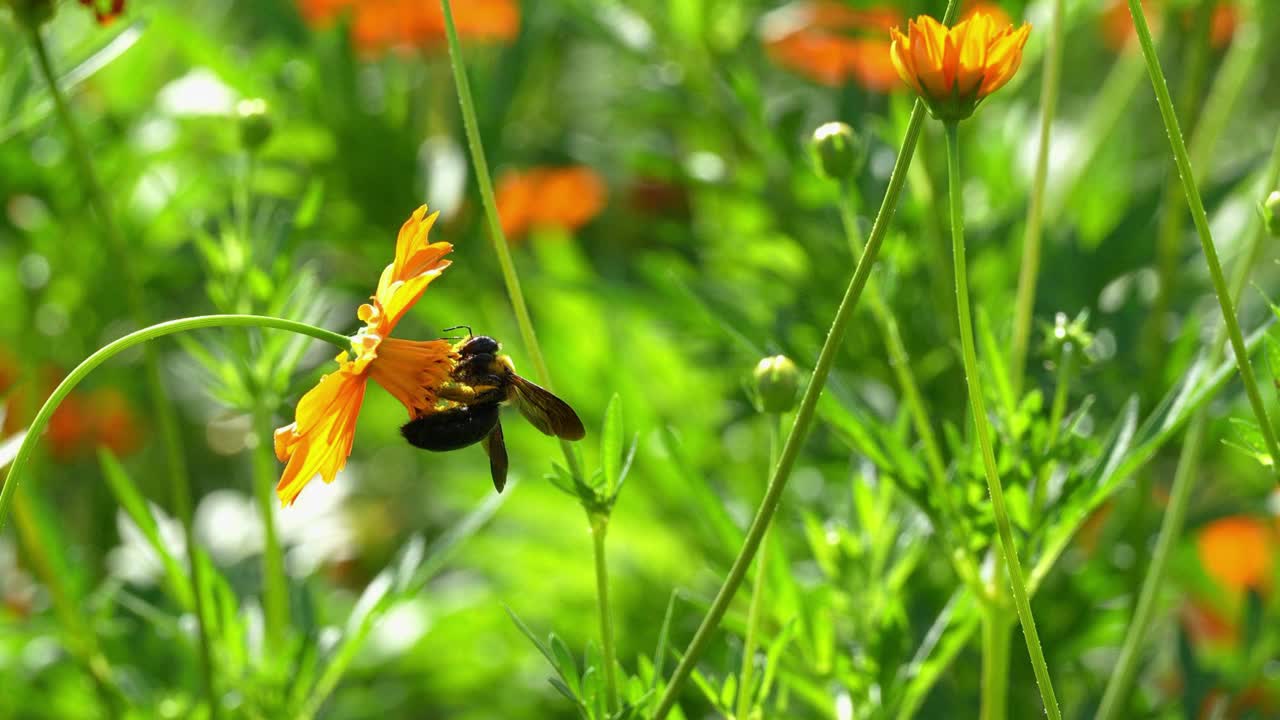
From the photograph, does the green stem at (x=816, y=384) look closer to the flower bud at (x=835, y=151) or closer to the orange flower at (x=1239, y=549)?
the flower bud at (x=835, y=151)

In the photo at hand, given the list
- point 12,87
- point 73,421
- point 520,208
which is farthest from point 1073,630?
point 73,421

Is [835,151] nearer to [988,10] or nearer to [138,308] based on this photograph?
[138,308]

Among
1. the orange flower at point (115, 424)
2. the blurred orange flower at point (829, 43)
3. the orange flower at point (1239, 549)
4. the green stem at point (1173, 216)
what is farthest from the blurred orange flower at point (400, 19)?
the orange flower at point (1239, 549)

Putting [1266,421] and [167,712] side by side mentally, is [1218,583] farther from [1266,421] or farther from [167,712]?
[167,712]

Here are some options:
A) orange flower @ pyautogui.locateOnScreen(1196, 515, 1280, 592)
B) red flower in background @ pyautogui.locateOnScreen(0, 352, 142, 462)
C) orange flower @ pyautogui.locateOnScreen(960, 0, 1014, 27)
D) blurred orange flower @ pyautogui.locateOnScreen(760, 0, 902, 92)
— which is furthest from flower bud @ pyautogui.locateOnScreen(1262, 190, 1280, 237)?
red flower in background @ pyautogui.locateOnScreen(0, 352, 142, 462)

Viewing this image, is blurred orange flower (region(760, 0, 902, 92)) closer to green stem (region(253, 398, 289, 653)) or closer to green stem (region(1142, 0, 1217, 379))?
green stem (region(1142, 0, 1217, 379))
